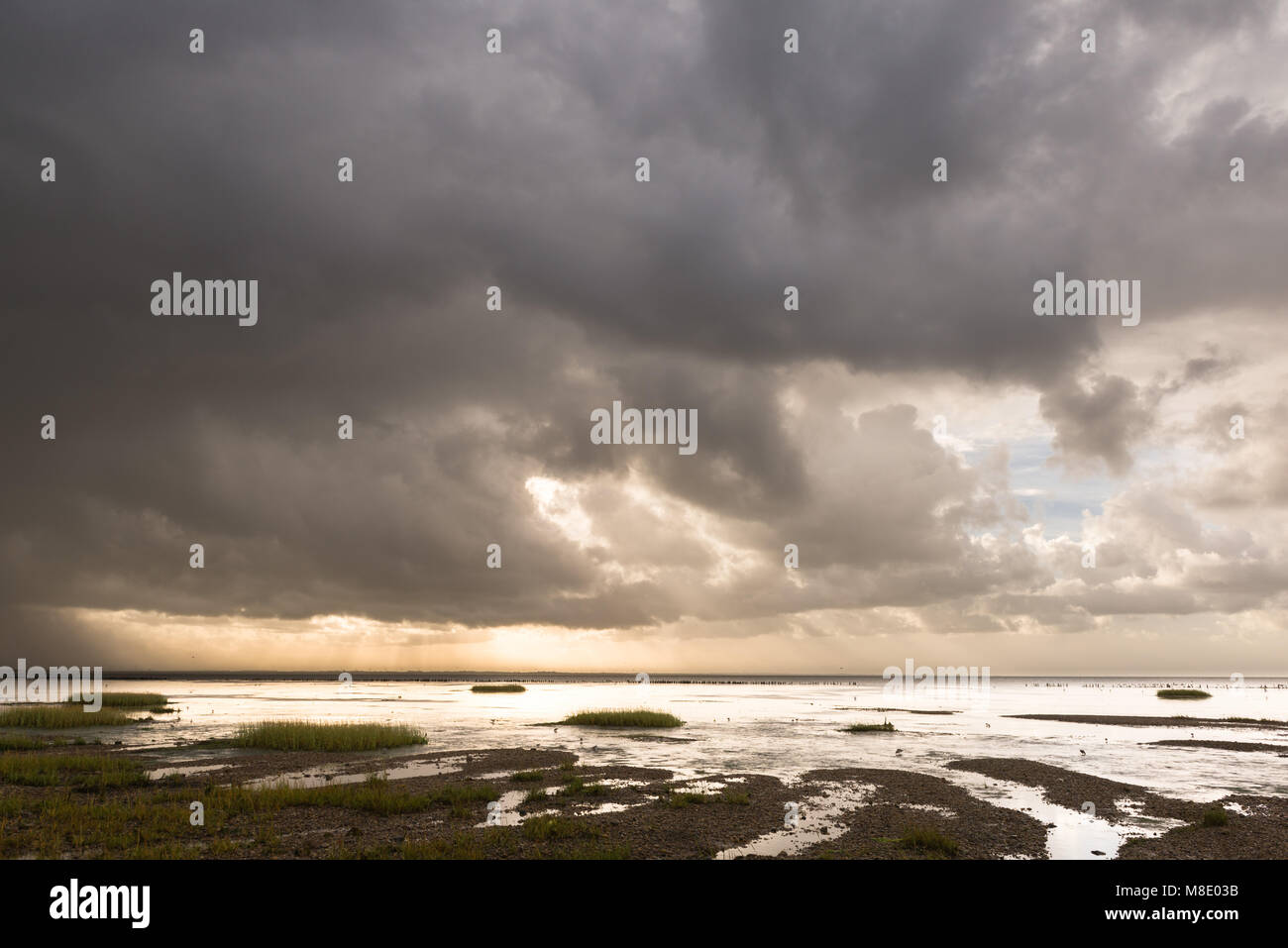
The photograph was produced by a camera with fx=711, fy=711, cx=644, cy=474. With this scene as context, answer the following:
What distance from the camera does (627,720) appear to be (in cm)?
7500

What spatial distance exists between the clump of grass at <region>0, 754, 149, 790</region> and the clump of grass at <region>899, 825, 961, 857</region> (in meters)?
35.1

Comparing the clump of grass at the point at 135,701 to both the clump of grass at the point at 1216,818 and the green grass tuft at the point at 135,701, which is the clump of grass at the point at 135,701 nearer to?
the green grass tuft at the point at 135,701

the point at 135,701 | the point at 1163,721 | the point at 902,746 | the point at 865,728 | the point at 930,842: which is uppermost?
the point at 930,842

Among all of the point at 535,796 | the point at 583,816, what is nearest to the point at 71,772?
the point at 535,796

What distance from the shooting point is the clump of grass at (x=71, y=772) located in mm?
34344

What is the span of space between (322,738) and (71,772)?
55.6 ft

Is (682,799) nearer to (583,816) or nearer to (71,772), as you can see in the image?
(583,816)

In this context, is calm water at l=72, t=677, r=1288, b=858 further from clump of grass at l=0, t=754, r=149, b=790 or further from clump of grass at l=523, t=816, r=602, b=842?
clump of grass at l=0, t=754, r=149, b=790

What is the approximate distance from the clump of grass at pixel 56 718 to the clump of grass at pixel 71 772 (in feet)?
92.5

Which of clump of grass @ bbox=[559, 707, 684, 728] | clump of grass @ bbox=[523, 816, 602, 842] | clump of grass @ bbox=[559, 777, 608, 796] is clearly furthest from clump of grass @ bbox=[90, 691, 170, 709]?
clump of grass @ bbox=[523, 816, 602, 842]

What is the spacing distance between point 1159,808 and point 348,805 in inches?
1346

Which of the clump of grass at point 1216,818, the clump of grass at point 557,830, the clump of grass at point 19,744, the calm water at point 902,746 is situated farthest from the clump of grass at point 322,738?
the clump of grass at point 1216,818
